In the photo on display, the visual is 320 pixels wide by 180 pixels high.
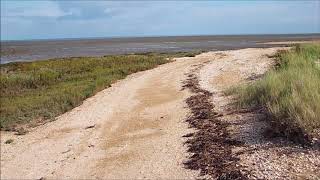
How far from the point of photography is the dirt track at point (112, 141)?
9469 mm

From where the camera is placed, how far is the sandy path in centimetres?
948

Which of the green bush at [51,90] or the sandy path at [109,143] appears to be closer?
the sandy path at [109,143]

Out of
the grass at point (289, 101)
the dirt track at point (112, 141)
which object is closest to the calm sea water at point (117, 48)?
the dirt track at point (112, 141)

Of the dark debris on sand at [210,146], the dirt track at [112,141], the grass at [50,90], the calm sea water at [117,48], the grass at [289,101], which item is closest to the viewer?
the dark debris on sand at [210,146]

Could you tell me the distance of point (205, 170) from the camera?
28.5 feet

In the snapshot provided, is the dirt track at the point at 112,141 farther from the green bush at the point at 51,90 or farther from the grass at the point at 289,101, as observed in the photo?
the grass at the point at 289,101

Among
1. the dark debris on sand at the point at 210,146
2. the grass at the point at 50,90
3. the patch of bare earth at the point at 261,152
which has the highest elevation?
the patch of bare earth at the point at 261,152

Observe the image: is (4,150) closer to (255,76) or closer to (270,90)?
(270,90)

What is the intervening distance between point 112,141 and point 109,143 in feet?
0.55

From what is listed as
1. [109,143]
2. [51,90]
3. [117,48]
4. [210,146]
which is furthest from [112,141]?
[117,48]

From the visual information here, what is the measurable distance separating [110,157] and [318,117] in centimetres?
425

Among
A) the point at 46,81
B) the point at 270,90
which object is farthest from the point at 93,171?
the point at 46,81

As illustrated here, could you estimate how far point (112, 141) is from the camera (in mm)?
11648

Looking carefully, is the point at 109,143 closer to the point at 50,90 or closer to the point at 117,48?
the point at 50,90
